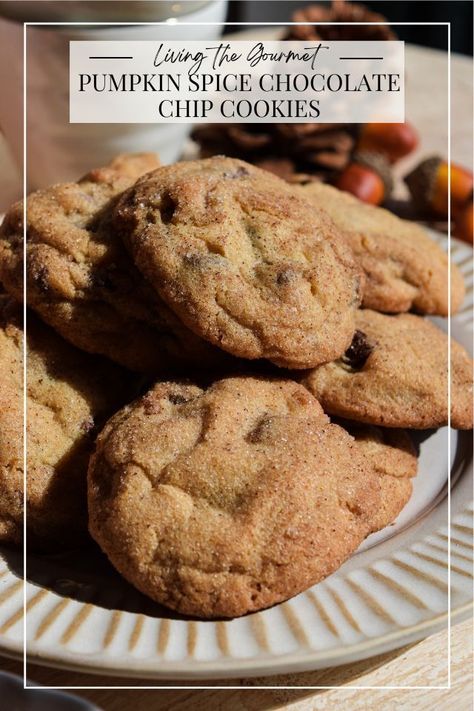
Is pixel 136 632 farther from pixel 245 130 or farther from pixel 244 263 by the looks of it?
pixel 245 130

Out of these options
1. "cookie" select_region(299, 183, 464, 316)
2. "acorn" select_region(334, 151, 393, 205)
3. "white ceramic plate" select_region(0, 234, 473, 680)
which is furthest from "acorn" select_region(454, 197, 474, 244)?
"white ceramic plate" select_region(0, 234, 473, 680)

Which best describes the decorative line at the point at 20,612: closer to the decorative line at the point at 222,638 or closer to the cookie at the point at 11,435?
the cookie at the point at 11,435

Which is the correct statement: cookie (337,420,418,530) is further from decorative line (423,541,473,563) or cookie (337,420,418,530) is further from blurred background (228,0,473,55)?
blurred background (228,0,473,55)

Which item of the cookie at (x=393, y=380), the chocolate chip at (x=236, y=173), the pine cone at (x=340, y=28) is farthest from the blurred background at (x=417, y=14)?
the cookie at (x=393, y=380)

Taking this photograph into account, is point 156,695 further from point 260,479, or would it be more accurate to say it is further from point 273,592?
point 260,479

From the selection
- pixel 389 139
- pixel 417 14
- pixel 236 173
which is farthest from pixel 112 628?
pixel 417 14

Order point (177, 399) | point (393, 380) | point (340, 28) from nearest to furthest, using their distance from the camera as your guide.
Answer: point (177, 399)
point (393, 380)
point (340, 28)
